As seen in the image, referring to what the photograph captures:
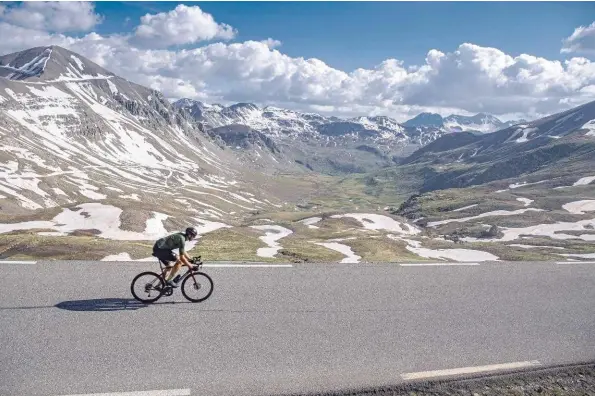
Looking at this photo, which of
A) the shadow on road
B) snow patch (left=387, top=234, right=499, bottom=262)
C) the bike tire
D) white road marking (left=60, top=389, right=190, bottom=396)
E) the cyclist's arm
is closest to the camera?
white road marking (left=60, top=389, right=190, bottom=396)

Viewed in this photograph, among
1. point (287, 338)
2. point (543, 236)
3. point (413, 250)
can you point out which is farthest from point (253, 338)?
point (543, 236)

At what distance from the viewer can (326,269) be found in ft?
65.4

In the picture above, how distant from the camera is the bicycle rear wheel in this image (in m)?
15.1

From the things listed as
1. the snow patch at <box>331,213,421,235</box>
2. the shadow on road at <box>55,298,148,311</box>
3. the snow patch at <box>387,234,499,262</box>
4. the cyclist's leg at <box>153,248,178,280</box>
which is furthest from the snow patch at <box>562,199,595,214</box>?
the shadow on road at <box>55,298,148,311</box>

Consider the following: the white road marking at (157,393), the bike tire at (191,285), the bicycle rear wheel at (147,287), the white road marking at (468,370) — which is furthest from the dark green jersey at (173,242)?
the white road marking at (468,370)

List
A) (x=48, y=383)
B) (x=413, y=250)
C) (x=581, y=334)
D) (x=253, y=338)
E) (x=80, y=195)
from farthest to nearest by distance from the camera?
(x=80, y=195) → (x=413, y=250) → (x=581, y=334) → (x=253, y=338) → (x=48, y=383)

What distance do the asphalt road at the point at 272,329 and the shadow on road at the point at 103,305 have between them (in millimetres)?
58

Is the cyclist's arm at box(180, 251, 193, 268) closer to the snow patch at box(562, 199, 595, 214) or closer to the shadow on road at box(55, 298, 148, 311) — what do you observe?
the shadow on road at box(55, 298, 148, 311)

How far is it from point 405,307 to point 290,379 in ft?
21.0

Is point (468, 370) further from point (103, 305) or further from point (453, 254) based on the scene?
point (453, 254)

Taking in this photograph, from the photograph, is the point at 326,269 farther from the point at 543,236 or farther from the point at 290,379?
the point at 543,236

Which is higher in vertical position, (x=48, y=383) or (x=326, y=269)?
(x=326, y=269)

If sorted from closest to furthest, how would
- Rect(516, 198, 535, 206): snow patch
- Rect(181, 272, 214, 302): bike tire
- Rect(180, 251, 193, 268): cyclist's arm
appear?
Rect(181, 272, 214, 302): bike tire → Rect(180, 251, 193, 268): cyclist's arm → Rect(516, 198, 535, 206): snow patch

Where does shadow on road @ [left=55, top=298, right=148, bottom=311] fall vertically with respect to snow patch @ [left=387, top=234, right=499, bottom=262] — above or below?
below
